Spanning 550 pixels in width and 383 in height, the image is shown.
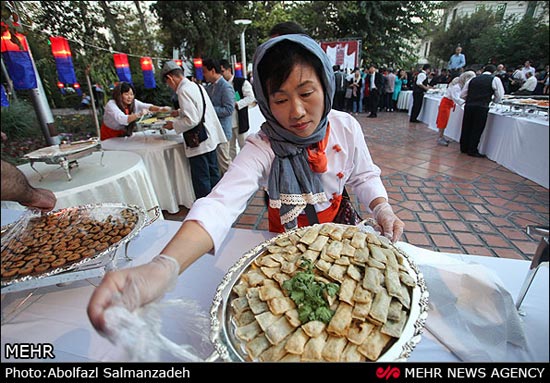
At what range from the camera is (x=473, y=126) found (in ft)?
15.4

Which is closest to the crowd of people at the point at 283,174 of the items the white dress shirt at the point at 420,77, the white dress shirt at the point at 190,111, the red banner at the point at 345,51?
the white dress shirt at the point at 190,111

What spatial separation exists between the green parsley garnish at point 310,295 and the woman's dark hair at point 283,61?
0.61 metres

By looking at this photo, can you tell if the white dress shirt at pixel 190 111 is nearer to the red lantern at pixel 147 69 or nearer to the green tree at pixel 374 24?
the red lantern at pixel 147 69

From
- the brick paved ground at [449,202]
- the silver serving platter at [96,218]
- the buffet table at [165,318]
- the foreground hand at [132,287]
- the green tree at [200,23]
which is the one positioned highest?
the green tree at [200,23]

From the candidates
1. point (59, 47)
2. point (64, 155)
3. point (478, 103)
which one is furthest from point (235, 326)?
point (478, 103)

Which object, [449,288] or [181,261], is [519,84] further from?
[181,261]

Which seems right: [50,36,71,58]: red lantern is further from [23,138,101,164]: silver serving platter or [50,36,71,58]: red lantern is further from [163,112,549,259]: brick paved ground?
[163,112,549,259]: brick paved ground

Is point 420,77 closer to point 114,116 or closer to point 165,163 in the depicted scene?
point 165,163

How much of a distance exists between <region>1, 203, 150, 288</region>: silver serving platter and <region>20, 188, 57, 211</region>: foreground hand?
4.2 inches

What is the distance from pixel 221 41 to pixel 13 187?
53.5ft

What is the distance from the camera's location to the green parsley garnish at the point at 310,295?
2.13 ft

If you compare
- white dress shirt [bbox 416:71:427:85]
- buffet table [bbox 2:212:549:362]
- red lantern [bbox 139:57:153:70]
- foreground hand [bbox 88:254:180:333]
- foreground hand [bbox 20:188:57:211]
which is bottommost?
buffet table [bbox 2:212:549:362]

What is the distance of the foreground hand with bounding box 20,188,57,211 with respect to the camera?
3.09 ft

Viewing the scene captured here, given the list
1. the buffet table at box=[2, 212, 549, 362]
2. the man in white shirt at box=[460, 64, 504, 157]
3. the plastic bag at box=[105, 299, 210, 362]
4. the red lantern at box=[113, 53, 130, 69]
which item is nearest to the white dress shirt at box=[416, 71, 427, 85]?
the man in white shirt at box=[460, 64, 504, 157]
